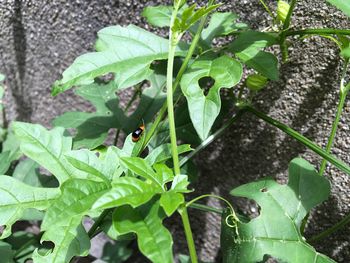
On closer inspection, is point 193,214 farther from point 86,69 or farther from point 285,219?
point 86,69

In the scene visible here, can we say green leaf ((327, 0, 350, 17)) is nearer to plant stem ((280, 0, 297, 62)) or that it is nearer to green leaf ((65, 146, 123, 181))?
plant stem ((280, 0, 297, 62))

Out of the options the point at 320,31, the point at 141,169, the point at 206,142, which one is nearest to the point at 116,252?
the point at 206,142

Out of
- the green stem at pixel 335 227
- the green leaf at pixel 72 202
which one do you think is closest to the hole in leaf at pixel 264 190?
the green stem at pixel 335 227

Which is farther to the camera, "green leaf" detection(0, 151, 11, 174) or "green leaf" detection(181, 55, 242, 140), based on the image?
"green leaf" detection(0, 151, 11, 174)

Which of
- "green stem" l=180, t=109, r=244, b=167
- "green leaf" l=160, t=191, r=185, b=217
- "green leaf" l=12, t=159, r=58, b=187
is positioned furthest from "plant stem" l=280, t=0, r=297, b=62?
"green leaf" l=12, t=159, r=58, b=187

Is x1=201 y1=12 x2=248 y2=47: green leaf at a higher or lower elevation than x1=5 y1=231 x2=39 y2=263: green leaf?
higher

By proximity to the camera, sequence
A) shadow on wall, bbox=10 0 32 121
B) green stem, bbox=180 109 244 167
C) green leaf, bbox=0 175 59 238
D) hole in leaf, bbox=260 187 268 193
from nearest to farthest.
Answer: green leaf, bbox=0 175 59 238, hole in leaf, bbox=260 187 268 193, green stem, bbox=180 109 244 167, shadow on wall, bbox=10 0 32 121

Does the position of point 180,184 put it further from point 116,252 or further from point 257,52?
point 116,252
